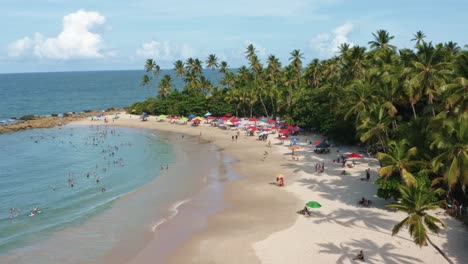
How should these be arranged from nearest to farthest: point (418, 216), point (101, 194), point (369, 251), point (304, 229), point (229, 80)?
1. point (418, 216)
2. point (369, 251)
3. point (304, 229)
4. point (101, 194)
5. point (229, 80)

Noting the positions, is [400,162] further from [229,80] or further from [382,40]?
[229,80]

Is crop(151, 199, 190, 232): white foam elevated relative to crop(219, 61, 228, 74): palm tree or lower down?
lower down

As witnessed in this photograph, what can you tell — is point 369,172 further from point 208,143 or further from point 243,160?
point 208,143

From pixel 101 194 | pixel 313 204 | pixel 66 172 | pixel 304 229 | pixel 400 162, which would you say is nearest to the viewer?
pixel 400 162

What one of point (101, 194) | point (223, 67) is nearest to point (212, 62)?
point (223, 67)

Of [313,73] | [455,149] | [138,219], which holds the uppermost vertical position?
[313,73]

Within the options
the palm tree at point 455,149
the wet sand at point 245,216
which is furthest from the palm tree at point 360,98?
the palm tree at point 455,149

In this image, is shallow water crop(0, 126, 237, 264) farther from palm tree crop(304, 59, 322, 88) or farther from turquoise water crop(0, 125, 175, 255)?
palm tree crop(304, 59, 322, 88)

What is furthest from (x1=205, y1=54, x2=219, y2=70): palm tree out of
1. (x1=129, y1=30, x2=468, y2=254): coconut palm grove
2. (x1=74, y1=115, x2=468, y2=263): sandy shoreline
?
(x1=74, y1=115, x2=468, y2=263): sandy shoreline
